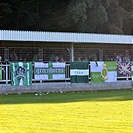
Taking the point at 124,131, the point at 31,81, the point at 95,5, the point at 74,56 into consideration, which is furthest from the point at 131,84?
the point at 124,131

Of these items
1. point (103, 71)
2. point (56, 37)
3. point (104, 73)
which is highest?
point (56, 37)

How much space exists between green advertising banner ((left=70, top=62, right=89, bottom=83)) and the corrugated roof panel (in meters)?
3.05

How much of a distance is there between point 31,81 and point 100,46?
25.4ft

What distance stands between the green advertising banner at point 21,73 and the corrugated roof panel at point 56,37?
9.91 ft

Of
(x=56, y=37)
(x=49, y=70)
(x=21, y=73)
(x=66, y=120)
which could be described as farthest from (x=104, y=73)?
(x=66, y=120)

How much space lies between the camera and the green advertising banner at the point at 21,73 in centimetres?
2238

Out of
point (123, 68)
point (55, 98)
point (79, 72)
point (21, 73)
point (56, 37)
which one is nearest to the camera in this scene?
point (55, 98)

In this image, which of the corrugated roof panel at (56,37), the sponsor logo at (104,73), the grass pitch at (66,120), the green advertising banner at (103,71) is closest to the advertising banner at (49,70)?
the green advertising banner at (103,71)

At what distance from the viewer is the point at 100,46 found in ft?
93.4

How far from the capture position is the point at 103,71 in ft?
80.8

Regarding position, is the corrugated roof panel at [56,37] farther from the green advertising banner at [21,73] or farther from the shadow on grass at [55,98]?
the shadow on grass at [55,98]

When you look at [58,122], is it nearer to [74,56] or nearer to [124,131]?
[124,131]

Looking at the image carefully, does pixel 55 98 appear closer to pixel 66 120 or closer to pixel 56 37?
pixel 56 37

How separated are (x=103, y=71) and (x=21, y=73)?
5449 mm
